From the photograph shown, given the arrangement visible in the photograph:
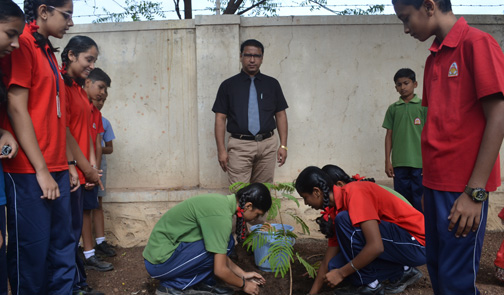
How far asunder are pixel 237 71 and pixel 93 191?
1.98 m

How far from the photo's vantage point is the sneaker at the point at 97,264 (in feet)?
11.7

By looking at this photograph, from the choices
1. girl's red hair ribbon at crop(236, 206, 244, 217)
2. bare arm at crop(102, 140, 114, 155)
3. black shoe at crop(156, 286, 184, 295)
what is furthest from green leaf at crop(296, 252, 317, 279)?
bare arm at crop(102, 140, 114, 155)

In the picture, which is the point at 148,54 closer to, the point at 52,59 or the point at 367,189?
the point at 52,59

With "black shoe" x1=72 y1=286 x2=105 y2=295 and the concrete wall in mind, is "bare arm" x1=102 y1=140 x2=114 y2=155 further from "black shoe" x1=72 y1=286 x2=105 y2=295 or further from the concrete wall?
"black shoe" x1=72 y1=286 x2=105 y2=295

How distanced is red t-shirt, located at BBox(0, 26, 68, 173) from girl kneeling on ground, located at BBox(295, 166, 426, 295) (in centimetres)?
162

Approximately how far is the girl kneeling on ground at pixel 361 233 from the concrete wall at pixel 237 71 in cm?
178

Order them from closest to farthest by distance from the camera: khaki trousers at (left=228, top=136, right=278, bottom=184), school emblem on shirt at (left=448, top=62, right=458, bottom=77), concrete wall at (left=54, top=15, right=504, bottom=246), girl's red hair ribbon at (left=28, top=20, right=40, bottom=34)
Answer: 1. school emblem on shirt at (left=448, top=62, right=458, bottom=77)
2. girl's red hair ribbon at (left=28, top=20, right=40, bottom=34)
3. khaki trousers at (left=228, top=136, right=278, bottom=184)
4. concrete wall at (left=54, top=15, right=504, bottom=246)

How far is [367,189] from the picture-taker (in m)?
2.69

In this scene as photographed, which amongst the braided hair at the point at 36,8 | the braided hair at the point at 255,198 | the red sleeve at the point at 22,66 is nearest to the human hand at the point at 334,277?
the braided hair at the point at 255,198

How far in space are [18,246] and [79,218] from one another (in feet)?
2.51

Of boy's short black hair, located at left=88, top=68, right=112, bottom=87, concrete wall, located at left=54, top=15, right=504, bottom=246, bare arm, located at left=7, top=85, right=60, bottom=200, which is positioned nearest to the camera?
bare arm, located at left=7, top=85, right=60, bottom=200

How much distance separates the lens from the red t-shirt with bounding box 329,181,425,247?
2.60 meters

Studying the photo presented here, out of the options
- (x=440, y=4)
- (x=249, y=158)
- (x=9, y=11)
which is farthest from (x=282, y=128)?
(x=9, y=11)

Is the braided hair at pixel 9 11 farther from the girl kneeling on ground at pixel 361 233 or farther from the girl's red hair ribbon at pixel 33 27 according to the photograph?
the girl kneeling on ground at pixel 361 233
